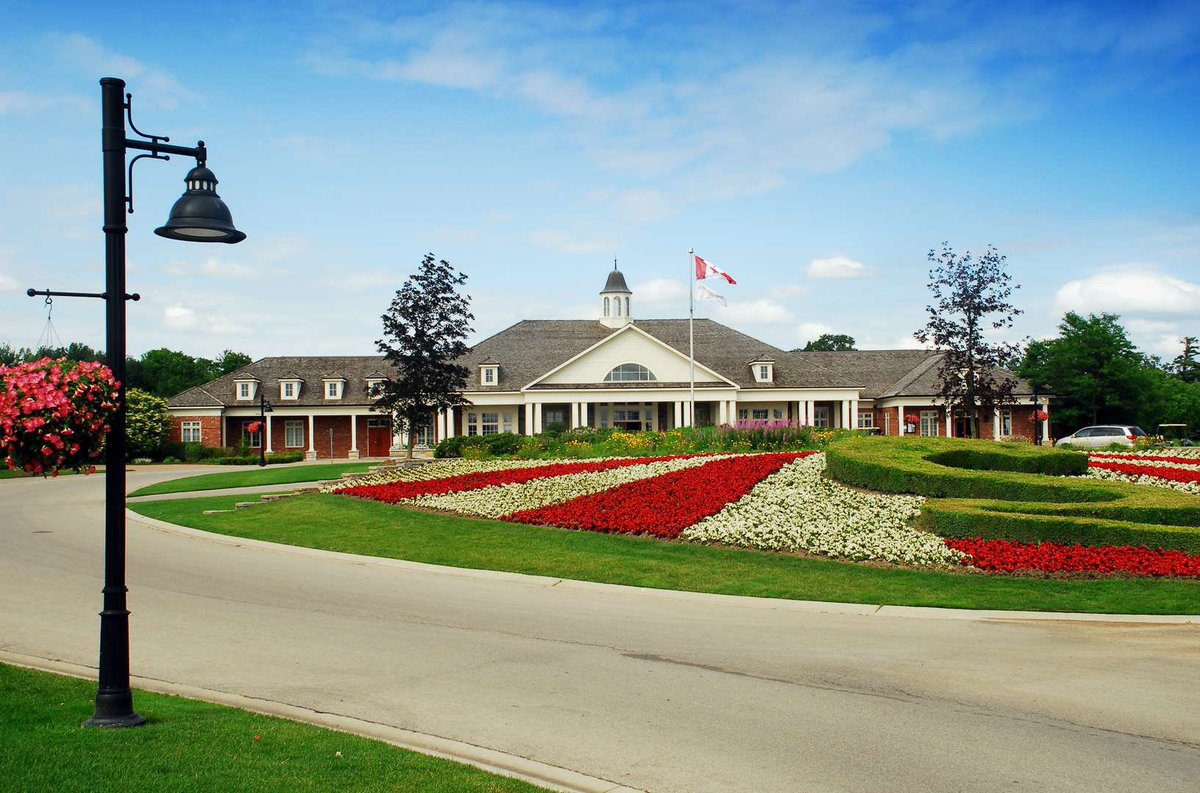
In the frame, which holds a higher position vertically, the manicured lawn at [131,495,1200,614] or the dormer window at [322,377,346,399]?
the dormer window at [322,377,346,399]

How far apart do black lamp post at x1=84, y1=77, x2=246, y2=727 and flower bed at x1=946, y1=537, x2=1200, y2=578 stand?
10.8 m

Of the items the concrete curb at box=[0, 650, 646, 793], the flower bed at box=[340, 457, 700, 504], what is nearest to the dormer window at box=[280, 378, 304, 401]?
the flower bed at box=[340, 457, 700, 504]

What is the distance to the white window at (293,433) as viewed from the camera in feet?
188

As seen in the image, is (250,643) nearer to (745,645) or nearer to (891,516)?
(745,645)

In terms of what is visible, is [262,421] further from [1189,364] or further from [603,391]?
[1189,364]

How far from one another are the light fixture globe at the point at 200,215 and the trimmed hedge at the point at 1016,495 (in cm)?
1153

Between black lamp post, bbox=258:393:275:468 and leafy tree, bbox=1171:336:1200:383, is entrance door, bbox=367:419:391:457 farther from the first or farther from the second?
leafy tree, bbox=1171:336:1200:383

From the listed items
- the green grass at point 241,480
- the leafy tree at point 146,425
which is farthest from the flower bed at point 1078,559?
the leafy tree at point 146,425

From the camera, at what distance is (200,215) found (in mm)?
7195

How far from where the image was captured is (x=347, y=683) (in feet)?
27.6

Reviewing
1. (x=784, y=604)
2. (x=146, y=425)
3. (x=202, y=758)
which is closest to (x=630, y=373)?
(x=146, y=425)

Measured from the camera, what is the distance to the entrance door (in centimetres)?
5662

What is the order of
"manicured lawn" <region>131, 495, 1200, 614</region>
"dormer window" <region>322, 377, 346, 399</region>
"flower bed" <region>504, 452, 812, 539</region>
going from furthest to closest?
"dormer window" <region>322, 377, 346, 399</region>
"flower bed" <region>504, 452, 812, 539</region>
"manicured lawn" <region>131, 495, 1200, 614</region>

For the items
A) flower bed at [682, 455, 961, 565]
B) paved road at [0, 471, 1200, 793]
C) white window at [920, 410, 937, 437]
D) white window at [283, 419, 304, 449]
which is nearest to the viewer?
paved road at [0, 471, 1200, 793]
